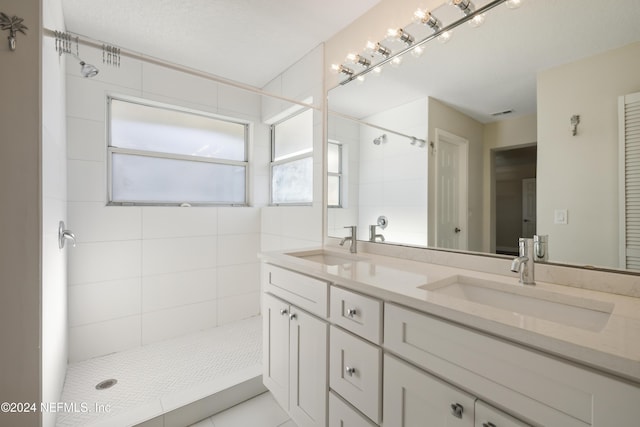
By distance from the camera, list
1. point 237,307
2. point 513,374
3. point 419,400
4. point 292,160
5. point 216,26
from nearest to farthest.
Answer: point 513,374 < point 419,400 < point 216,26 < point 292,160 < point 237,307

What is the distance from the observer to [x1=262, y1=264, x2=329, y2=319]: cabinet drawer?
1.21 m

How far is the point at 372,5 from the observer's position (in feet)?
5.52

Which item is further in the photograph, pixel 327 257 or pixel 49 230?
pixel 327 257

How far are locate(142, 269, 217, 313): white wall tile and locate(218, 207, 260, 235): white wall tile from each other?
438mm

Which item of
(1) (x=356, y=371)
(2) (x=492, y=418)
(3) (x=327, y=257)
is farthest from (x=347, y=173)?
(2) (x=492, y=418)

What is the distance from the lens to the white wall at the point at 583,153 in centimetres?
91

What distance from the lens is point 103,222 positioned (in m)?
2.08

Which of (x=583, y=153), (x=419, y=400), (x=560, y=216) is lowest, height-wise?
(x=419, y=400)

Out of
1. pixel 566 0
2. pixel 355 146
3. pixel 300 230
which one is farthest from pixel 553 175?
A: pixel 300 230

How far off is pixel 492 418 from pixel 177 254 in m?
A: 2.47

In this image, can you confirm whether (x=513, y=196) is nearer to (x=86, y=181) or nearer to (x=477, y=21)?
(x=477, y=21)

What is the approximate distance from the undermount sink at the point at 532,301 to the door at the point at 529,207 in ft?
0.91

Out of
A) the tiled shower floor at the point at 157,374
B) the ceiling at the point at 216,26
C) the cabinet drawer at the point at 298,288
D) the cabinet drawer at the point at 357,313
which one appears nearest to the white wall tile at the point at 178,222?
the tiled shower floor at the point at 157,374
